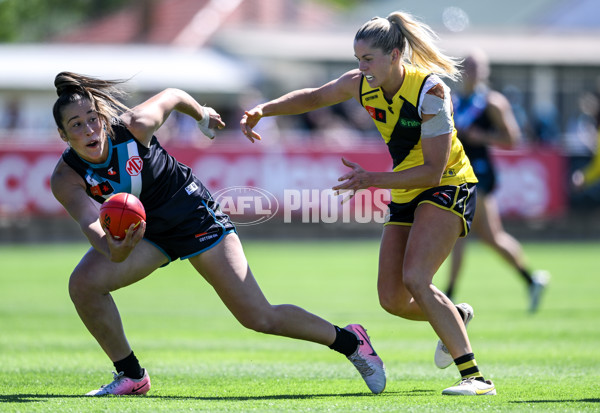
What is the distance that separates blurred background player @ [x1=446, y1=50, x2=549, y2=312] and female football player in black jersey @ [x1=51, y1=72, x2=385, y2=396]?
17.2 ft

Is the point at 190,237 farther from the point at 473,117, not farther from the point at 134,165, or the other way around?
the point at 473,117

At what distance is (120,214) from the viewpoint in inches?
232

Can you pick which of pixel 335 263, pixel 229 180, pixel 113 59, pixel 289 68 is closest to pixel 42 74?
pixel 113 59

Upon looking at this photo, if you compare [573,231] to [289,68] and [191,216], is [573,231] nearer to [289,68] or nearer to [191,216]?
[289,68]

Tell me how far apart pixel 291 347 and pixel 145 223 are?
4066 millimetres

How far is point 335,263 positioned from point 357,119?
7189 mm

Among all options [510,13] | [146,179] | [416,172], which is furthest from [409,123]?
[510,13]

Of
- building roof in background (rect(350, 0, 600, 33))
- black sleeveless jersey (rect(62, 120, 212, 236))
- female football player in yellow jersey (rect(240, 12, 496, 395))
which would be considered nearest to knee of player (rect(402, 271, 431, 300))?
female football player in yellow jersey (rect(240, 12, 496, 395))

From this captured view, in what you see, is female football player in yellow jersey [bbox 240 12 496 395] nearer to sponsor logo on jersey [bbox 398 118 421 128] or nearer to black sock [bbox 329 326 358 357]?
sponsor logo on jersey [bbox 398 118 421 128]

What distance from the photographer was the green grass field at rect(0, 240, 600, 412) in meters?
6.27

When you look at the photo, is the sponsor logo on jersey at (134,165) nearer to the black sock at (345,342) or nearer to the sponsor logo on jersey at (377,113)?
the sponsor logo on jersey at (377,113)

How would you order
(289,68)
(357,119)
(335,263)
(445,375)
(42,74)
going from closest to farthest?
1. (445,375)
2. (335,263)
3. (357,119)
4. (42,74)
5. (289,68)

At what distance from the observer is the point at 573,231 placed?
853 inches

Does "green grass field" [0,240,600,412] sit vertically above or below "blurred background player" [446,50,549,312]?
below
